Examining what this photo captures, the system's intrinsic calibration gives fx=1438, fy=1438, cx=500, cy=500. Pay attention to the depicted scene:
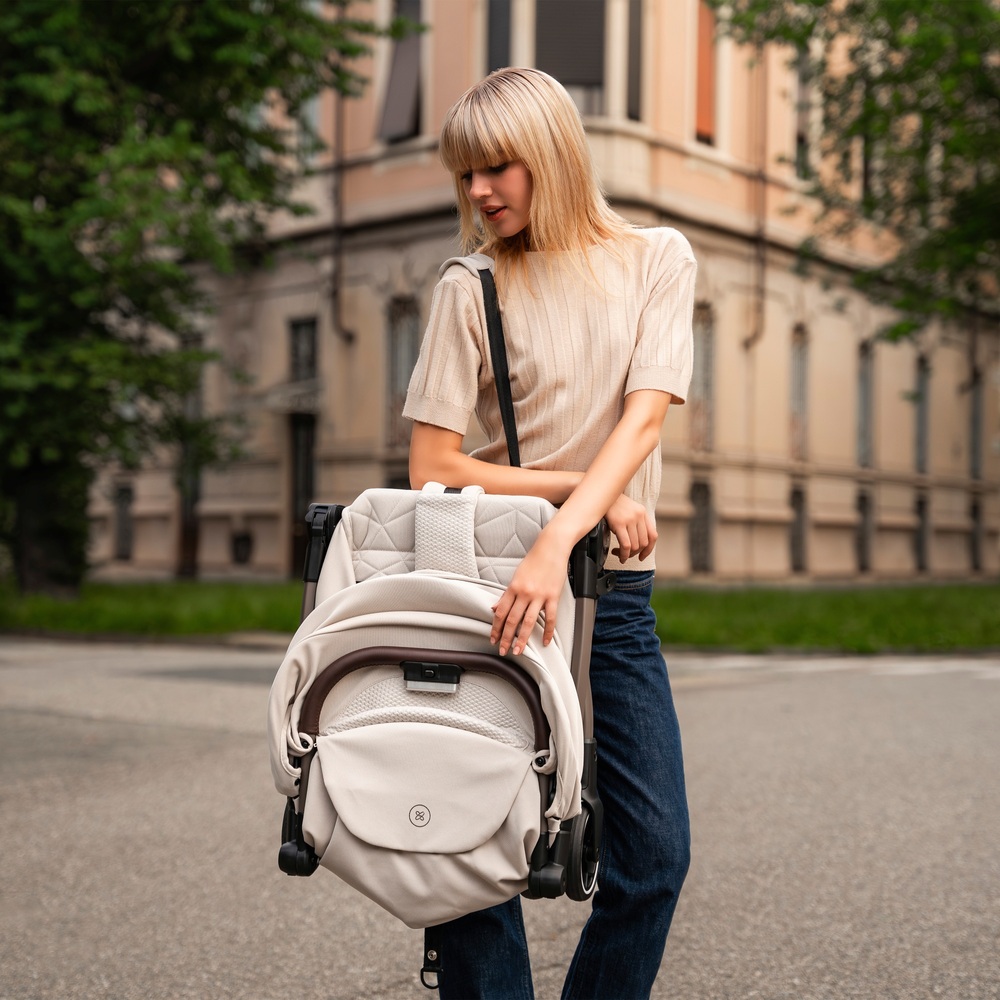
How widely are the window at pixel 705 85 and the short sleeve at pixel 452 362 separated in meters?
24.1

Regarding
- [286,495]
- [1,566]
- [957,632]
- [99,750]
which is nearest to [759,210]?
[286,495]

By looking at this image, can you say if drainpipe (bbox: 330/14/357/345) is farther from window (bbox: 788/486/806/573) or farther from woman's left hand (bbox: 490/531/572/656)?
woman's left hand (bbox: 490/531/572/656)

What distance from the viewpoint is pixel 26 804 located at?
19.9 ft

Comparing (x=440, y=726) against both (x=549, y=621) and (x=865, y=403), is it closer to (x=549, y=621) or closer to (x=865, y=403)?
(x=549, y=621)

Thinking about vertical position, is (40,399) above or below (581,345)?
above

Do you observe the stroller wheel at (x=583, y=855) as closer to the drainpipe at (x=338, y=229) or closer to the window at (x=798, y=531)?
the drainpipe at (x=338, y=229)

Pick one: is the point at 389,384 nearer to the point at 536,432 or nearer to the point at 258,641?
the point at 258,641

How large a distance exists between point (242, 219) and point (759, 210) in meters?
10.3

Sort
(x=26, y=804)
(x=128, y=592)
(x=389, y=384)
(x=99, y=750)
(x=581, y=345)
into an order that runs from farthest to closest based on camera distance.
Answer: (x=389, y=384) → (x=128, y=592) → (x=99, y=750) → (x=26, y=804) → (x=581, y=345)

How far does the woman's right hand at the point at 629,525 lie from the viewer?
2273mm

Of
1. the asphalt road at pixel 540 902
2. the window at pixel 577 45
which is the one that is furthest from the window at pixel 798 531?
the asphalt road at pixel 540 902

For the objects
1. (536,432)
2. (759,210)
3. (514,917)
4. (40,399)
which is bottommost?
(514,917)

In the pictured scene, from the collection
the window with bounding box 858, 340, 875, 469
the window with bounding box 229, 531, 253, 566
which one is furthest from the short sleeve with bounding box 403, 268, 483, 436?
the window with bounding box 858, 340, 875, 469

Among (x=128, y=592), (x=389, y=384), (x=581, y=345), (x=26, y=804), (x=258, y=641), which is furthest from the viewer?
(x=389, y=384)
